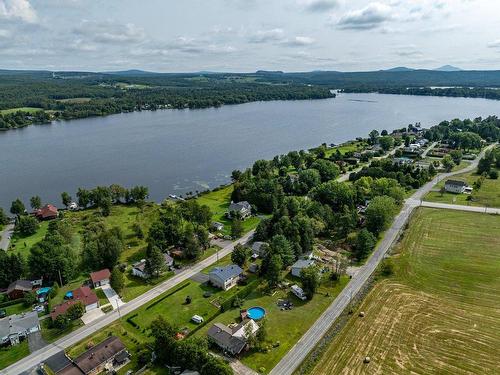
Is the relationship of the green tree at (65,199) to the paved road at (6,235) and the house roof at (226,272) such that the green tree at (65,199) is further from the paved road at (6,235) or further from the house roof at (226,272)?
the house roof at (226,272)

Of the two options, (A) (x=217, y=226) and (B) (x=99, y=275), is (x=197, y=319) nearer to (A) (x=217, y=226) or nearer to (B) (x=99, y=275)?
(B) (x=99, y=275)

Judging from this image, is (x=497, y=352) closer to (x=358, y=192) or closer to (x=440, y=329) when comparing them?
(x=440, y=329)

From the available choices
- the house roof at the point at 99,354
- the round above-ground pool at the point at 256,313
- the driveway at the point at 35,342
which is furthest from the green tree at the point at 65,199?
the round above-ground pool at the point at 256,313

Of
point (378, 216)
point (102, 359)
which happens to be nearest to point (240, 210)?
point (378, 216)

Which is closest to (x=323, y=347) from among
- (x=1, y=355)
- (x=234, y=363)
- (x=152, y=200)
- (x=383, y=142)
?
(x=234, y=363)

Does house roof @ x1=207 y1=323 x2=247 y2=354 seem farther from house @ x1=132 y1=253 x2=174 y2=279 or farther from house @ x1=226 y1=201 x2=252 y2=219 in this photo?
house @ x1=226 y1=201 x2=252 y2=219

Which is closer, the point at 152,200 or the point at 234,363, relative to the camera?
the point at 234,363

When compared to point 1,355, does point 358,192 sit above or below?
above
